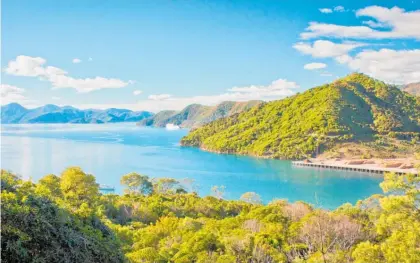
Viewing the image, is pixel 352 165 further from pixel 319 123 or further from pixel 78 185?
pixel 78 185

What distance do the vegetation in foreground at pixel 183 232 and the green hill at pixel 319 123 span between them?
76.5 metres

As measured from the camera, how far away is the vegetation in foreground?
4941mm

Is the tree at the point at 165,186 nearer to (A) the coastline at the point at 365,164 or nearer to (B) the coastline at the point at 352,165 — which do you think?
(B) the coastline at the point at 352,165

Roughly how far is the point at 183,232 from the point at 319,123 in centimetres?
9938

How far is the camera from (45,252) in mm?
4742

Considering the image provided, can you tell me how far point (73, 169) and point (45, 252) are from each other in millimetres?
16753

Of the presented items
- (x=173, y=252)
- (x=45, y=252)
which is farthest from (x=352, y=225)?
(x=45, y=252)

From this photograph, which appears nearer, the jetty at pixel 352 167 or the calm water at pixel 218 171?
the calm water at pixel 218 171

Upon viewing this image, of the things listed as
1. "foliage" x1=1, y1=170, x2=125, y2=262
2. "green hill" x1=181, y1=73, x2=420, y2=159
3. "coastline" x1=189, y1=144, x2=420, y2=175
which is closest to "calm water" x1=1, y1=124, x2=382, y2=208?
"coastline" x1=189, y1=144, x2=420, y2=175

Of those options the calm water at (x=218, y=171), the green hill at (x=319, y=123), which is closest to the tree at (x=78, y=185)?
the calm water at (x=218, y=171)

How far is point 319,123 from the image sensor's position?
4363 inches

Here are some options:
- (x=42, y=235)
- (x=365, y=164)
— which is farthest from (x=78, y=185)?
(x=365, y=164)

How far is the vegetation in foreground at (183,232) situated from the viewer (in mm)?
4941

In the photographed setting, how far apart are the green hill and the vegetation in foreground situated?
76.5 m
